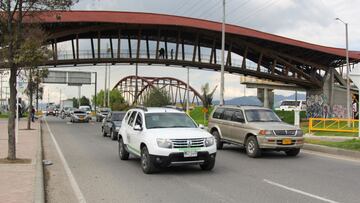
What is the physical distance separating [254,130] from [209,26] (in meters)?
33.4

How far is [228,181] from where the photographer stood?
10336mm

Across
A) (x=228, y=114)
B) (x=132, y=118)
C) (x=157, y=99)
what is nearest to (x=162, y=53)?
(x=157, y=99)

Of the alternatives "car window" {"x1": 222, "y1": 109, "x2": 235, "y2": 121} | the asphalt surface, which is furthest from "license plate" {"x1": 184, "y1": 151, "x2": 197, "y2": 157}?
"car window" {"x1": 222, "y1": 109, "x2": 235, "y2": 121}

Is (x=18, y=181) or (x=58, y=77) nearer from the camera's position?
(x=18, y=181)

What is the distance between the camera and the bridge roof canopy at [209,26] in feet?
148

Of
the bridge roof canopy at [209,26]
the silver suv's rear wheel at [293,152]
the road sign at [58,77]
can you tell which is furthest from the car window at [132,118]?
the road sign at [58,77]

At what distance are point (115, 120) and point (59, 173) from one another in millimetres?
12574

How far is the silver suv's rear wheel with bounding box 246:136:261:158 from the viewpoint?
15133 mm

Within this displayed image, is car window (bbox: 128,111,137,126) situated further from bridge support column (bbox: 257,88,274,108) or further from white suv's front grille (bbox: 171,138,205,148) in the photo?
bridge support column (bbox: 257,88,274,108)

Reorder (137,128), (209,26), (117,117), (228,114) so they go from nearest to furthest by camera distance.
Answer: (137,128) < (228,114) < (117,117) < (209,26)

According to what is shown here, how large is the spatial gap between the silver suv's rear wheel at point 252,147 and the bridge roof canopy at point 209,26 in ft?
98.1

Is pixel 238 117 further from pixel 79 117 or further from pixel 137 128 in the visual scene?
pixel 79 117

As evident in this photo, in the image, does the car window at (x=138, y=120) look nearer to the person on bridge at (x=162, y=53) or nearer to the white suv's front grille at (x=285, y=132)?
the white suv's front grille at (x=285, y=132)

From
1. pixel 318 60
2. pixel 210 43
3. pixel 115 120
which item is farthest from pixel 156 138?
pixel 318 60
